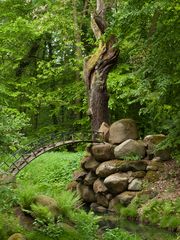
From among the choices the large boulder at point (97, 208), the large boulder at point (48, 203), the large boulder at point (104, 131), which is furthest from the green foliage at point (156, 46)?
the large boulder at point (48, 203)

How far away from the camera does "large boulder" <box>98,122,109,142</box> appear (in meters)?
17.5

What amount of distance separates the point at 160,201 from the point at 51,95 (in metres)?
12.5

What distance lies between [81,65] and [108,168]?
31.3 feet

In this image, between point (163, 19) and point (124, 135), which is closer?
point (163, 19)

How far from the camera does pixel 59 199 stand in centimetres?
948

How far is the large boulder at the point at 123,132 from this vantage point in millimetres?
16875

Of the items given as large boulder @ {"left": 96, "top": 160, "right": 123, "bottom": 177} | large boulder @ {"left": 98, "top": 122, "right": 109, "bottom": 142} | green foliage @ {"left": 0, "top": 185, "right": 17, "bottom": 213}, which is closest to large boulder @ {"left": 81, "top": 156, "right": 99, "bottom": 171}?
large boulder @ {"left": 96, "top": 160, "right": 123, "bottom": 177}

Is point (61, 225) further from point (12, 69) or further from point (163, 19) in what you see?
point (12, 69)

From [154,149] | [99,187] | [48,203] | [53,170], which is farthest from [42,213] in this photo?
[53,170]

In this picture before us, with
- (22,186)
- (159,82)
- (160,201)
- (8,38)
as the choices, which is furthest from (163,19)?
(8,38)

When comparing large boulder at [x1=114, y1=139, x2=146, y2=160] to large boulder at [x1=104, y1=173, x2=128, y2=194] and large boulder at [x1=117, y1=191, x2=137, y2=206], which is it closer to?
large boulder at [x1=104, y1=173, x2=128, y2=194]

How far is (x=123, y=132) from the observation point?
16875 mm

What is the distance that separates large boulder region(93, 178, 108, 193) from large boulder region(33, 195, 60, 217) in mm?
6583

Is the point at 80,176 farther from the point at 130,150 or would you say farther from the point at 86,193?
the point at 130,150
